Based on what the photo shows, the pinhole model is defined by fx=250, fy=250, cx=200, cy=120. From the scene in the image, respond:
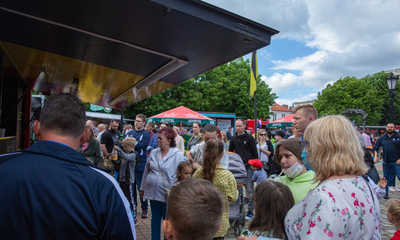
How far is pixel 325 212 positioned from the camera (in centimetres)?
126

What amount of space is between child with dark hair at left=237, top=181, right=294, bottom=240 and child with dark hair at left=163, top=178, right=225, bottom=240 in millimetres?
716

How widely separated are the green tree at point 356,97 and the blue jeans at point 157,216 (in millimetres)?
46475

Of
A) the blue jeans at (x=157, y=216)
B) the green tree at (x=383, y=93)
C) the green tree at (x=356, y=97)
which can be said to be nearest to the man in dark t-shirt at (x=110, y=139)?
the blue jeans at (x=157, y=216)

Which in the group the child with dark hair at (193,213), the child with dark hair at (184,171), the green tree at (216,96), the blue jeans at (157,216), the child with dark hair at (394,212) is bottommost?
the blue jeans at (157,216)

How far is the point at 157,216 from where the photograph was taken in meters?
3.81

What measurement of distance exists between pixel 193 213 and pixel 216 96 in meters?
32.7

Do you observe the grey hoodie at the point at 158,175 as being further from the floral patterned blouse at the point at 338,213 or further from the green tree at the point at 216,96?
the green tree at the point at 216,96

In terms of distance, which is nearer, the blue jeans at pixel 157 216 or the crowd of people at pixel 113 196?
the crowd of people at pixel 113 196

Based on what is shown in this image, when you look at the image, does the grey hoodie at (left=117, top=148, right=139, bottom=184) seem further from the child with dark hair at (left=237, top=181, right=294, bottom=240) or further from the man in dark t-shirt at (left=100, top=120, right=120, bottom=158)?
the child with dark hair at (left=237, top=181, right=294, bottom=240)

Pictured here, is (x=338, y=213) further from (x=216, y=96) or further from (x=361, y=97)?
(x=361, y=97)

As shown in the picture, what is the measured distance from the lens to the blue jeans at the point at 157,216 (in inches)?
147

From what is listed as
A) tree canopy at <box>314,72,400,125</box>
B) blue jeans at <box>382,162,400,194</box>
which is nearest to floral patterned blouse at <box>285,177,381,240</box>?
blue jeans at <box>382,162,400,194</box>

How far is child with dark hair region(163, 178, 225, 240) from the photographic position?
1.28 metres

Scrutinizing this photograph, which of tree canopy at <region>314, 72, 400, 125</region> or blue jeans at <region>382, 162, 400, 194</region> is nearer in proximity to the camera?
blue jeans at <region>382, 162, 400, 194</region>
